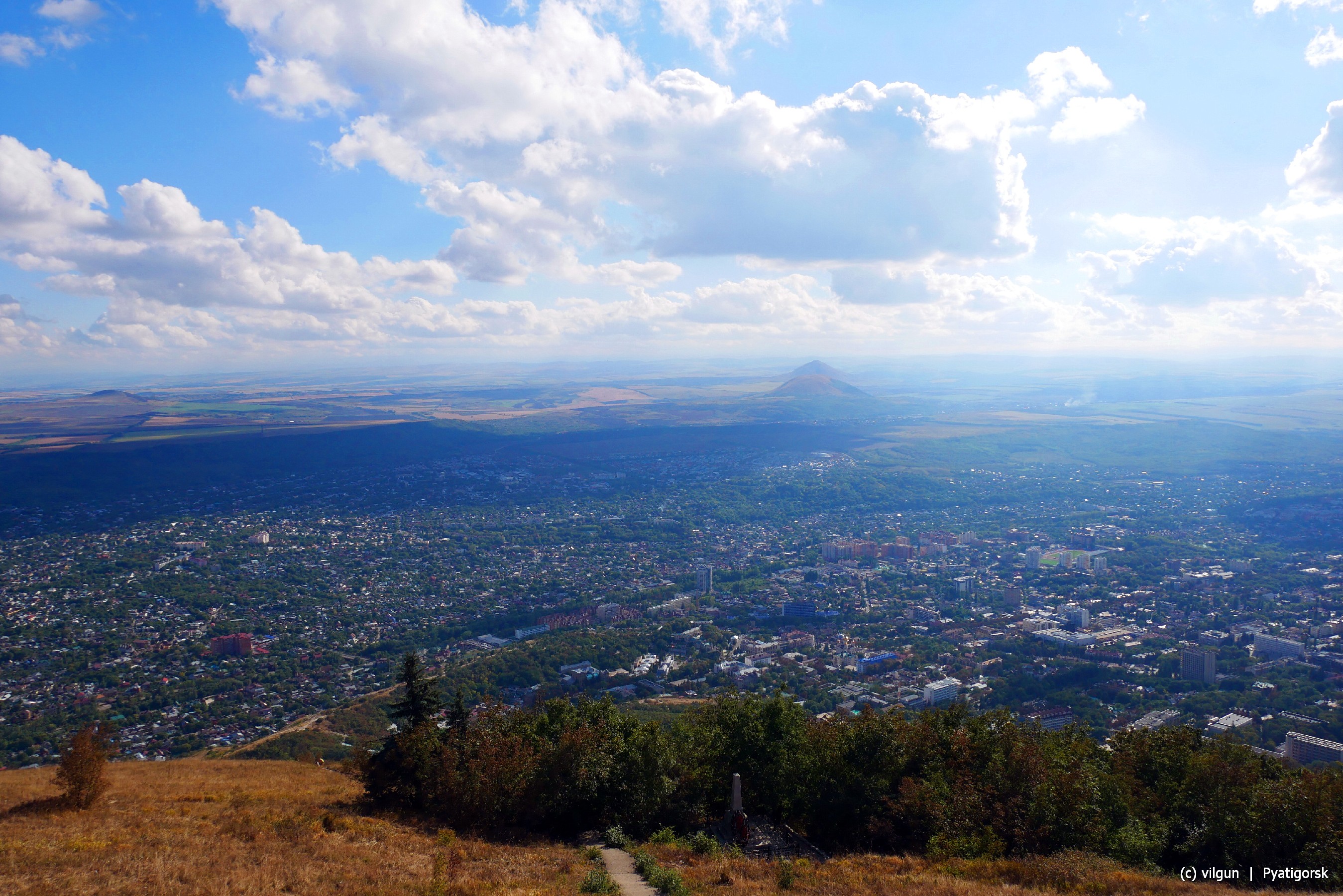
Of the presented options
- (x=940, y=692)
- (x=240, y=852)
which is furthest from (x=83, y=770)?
(x=940, y=692)

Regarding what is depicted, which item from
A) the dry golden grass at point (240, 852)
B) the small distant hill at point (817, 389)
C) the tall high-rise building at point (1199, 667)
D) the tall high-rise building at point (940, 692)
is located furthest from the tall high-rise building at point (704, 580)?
the small distant hill at point (817, 389)

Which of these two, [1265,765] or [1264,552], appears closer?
[1265,765]

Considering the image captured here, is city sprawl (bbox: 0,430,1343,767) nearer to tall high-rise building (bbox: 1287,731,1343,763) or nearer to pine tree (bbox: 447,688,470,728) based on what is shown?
tall high-rise building (bbox: 1287,731,1343,763)

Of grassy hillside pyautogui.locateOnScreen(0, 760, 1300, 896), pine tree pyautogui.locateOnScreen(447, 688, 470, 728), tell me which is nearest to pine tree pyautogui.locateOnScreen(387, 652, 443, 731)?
pine tree pyautogui.locateOnScreen(447, 688, 470, 728)

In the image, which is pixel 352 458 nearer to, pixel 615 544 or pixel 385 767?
pixel 615 544

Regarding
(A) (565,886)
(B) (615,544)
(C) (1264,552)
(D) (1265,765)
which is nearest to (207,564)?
(B) (615,544)

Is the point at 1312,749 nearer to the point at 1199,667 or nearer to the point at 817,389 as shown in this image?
the point at 1199,667
